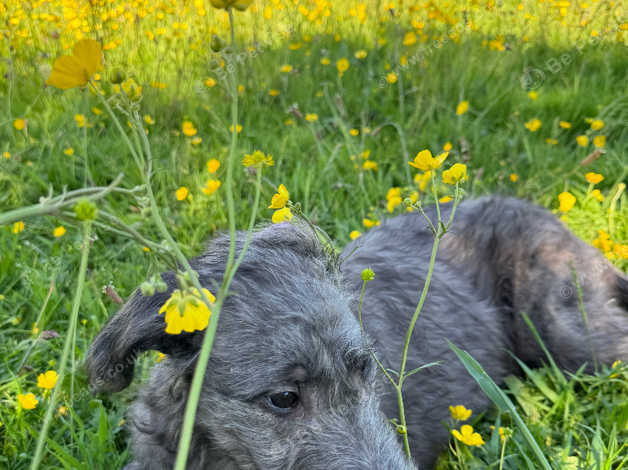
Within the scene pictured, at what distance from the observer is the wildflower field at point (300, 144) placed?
9.50ft

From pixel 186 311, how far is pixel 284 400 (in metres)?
1.05

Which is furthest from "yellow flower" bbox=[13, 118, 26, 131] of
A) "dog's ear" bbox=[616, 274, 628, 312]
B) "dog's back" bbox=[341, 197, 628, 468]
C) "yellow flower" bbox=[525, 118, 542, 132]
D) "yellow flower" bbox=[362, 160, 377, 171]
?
"dog's ear" bbox=[616, 274, 628, 312]

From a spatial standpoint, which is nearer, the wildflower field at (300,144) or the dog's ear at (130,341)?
the dog's ear at (130,341)

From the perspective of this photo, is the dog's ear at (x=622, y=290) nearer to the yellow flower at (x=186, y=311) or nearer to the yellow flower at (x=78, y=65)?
the yellow flower at (x=186, y=311)

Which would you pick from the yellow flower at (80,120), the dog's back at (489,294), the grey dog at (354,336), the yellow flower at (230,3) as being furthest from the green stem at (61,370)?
the yellow flower at (80,120)

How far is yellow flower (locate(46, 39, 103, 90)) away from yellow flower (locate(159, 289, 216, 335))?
1.63 feet

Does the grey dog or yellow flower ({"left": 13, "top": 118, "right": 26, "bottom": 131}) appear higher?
yellow flower ({"left": 13, "top": 118, "right": 26, "bottom": 131})

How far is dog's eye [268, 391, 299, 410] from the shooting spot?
77.5 inches

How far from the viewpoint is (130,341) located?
6.81ft

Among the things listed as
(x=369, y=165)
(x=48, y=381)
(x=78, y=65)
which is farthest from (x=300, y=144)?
(x=78, y=65)

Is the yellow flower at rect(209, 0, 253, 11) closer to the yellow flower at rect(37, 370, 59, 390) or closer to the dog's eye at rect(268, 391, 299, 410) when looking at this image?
the dog's eye at rect(268, 391, 299, 410)

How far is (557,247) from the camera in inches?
131

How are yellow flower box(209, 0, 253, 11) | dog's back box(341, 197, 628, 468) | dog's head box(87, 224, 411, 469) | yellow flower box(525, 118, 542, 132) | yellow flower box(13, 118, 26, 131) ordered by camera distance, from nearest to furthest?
yellow flower box(209, 0, 253, 11) → dog's head box(87, 224, 411, 469) → dog's back box(341, 197, 628, 468) → yellow flower box(13, 118, 26, 131) → yellow flower box(525, 118, 542, 132)

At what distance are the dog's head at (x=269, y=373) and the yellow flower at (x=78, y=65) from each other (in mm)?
991
